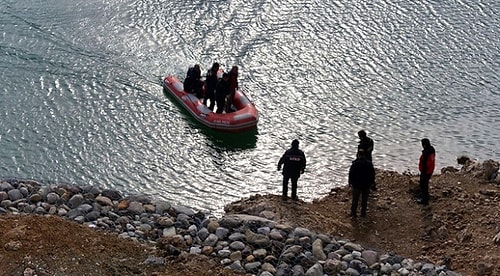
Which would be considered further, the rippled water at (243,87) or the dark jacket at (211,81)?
the dark jacket at (211,81)

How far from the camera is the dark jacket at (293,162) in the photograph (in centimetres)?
1652

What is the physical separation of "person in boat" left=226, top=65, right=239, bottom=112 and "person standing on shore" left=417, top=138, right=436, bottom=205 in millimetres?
6992

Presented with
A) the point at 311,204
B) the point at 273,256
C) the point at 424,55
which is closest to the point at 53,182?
the point at 311,204

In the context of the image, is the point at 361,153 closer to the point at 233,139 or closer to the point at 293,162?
the point at 293,162

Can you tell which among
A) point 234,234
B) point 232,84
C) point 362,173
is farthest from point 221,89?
point 234,234

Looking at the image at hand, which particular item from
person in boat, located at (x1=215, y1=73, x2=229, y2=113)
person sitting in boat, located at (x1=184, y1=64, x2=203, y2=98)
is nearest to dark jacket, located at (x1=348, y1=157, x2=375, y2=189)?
person in boat, located at (x1=215, y1=73, x2=229, y2=113)

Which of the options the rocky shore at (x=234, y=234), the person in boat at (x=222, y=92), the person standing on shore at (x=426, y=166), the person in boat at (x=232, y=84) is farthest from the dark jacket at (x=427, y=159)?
the person in boat at (x=222, y=92)

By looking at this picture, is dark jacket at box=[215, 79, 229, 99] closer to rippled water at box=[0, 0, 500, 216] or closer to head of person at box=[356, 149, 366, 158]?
rippled water at box=[0, 0, 500, 216]

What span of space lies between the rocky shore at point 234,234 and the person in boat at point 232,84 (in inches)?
218

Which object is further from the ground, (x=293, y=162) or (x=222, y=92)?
(x=222, y=92)

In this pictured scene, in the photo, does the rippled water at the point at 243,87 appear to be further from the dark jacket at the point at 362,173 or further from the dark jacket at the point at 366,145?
the dark jacket at the point at 362,173

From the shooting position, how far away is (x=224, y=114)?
22625 mm

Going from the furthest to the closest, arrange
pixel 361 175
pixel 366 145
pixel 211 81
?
1. pixel 211 81
2. pixel 366 145
3. pixel 361 175

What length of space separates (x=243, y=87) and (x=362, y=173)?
9.52 m
